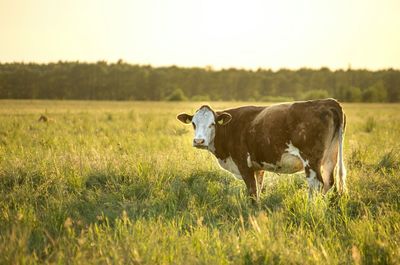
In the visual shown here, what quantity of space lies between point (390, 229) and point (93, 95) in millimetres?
63772

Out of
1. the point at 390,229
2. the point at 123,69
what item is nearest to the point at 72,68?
the point at 123,69

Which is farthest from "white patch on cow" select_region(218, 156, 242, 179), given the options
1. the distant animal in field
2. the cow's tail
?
the distant animal in field

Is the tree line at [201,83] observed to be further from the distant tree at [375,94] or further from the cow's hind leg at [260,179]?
the cow's hind leg at [260,179]

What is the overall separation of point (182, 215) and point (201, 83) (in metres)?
71.9

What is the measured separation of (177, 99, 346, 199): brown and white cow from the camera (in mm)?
6820

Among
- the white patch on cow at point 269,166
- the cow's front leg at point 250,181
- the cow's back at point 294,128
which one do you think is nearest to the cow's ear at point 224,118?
the cow's back at point 294,128

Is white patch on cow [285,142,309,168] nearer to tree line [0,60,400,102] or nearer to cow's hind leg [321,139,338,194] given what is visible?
cow's hind leg [321,139,338,194]

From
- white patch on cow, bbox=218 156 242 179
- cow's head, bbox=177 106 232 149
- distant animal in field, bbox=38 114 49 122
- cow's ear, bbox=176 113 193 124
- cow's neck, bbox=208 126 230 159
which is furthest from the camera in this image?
distant animal in field, bbox=38 114 49 122

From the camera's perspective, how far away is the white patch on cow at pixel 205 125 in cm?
782

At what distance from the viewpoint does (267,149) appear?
7203 millimetres

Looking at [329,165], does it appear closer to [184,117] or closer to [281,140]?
[281,140]

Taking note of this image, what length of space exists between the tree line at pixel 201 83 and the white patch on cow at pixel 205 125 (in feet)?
162

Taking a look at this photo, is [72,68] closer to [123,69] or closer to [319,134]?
[123,69]

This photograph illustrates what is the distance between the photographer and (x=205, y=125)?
7.88 meters
